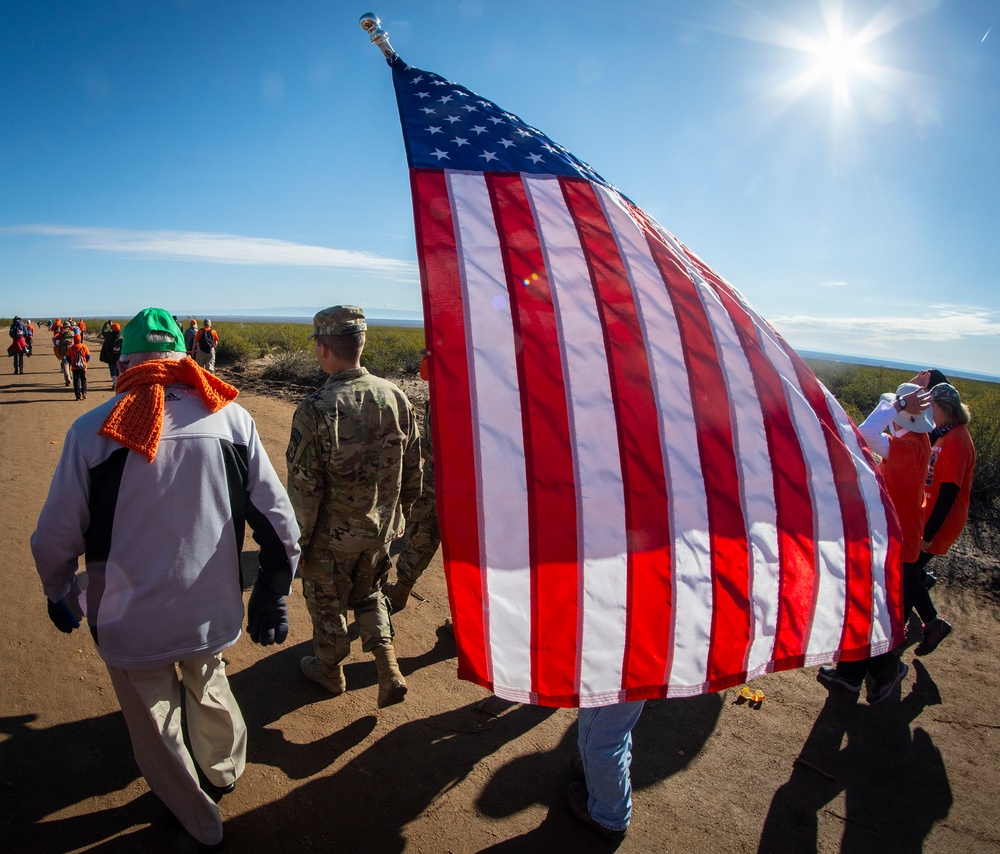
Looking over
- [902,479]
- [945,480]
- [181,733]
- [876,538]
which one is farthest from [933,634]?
[181,733]

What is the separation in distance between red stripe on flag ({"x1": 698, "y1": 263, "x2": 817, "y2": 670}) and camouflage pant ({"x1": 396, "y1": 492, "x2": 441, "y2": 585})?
2.50m

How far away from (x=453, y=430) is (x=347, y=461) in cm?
131

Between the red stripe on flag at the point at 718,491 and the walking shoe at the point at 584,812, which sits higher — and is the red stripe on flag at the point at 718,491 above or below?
above

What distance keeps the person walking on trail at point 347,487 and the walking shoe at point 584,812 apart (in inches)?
43.0

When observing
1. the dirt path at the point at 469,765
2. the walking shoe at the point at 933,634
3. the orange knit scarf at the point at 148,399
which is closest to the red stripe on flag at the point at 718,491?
the dirt path at the point at 469,765

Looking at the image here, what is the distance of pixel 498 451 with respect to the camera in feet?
6.39

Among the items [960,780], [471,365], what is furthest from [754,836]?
[471,365]

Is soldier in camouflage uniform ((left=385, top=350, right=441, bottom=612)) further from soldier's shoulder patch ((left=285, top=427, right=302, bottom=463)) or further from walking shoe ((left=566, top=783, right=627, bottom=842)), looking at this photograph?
walking shoe ((left=566, top=783, right=627, bottom=842))

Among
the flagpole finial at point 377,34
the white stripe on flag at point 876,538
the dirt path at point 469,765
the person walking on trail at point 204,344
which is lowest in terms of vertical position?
the dirt path at point 469,765

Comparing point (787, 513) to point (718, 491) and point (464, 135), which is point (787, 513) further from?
point (464, 135)

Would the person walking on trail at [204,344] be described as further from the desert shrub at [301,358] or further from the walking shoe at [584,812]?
the walking shoe at [584,812]

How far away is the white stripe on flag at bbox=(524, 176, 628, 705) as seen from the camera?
6.48ft

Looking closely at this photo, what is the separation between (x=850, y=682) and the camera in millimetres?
3908

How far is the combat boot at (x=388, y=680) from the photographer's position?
10.7 ft
